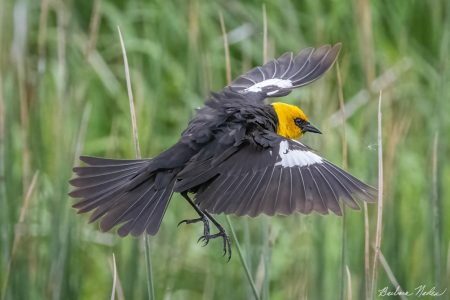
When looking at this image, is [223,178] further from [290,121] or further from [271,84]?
[271,84]

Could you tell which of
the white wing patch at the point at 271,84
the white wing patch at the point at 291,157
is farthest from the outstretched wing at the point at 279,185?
the white wing patch at the point at 271,84

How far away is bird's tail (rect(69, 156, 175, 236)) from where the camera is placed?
290cm

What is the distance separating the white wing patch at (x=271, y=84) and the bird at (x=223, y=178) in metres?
0.37

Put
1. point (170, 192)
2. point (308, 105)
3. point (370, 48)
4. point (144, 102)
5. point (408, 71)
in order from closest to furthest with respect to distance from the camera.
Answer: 1. point (170, 192)
2. point (370, 48)
3. point (308, 105)
4. point (144, 102)
5. point (408, 71)

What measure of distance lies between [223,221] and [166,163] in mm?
657

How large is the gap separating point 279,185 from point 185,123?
1812 millimetres

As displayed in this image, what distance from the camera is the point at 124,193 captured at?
3051mm

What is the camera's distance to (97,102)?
17.2ft

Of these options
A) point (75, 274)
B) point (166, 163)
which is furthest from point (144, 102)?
point (166, 163)

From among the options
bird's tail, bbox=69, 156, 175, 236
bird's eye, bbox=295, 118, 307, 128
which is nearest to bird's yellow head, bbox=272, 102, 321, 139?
bird's eye, bbox=295, 118, 307, 128

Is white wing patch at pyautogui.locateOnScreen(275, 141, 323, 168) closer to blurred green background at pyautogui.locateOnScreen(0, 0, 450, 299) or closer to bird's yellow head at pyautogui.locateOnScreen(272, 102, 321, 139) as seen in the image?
blurred green background at pyautogui.locateOnScreen(0, 0, 450, 299)

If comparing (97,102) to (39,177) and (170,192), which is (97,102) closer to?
(39,177)

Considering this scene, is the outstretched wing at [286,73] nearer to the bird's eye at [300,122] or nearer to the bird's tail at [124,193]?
the bird's eye at [300,122]

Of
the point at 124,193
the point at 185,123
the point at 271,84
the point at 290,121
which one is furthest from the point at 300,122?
the point at 185,123
